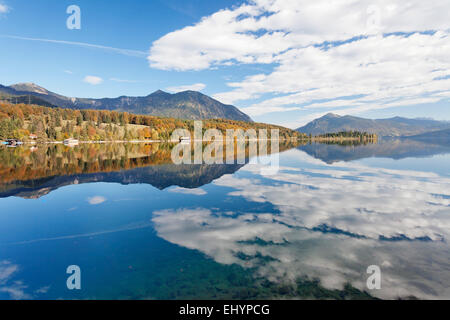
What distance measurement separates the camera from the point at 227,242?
45.3 feet

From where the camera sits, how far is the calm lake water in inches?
382

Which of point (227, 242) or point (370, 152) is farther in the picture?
point (370, 152)

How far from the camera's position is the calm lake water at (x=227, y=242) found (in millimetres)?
9695

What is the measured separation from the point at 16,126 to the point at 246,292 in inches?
8138

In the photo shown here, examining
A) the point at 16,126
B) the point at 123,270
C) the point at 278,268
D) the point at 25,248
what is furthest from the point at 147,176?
the point at 16,126

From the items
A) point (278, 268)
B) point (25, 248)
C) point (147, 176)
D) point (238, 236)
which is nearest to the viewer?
point (278, 268)

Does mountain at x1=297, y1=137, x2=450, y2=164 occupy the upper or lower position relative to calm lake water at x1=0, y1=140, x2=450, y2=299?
upper

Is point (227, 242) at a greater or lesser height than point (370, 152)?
lesser

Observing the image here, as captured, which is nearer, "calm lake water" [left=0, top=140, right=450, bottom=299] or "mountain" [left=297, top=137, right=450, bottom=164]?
"calm lake water" [left=0, top=140, right=450, bottom=299]

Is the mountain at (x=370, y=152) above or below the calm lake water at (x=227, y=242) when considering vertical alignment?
above

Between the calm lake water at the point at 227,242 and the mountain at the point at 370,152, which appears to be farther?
the mountain at the point at 370,152
